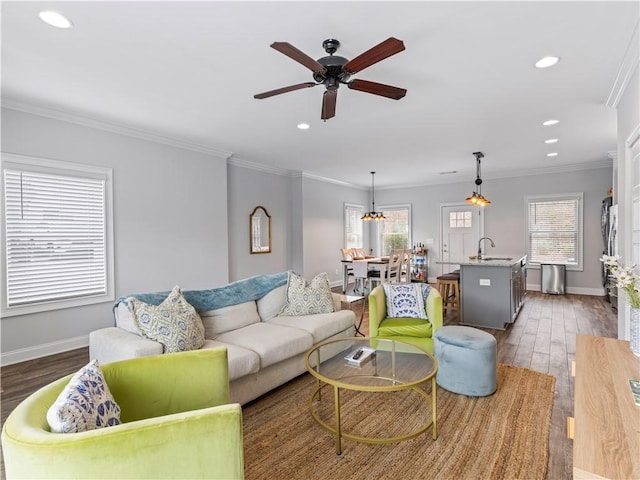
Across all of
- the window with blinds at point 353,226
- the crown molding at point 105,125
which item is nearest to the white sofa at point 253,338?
the crown molding at point 105,125

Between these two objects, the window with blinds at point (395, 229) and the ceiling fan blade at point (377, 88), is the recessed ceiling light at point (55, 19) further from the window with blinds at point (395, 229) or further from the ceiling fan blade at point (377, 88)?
the window with blinds at point (395, 229)

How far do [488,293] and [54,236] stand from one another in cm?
554

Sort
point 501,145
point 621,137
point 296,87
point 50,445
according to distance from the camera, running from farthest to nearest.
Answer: point 501,145 < point 621,137 < point 296,87 < point 50,445

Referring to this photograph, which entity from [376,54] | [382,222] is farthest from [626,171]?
[382,222]

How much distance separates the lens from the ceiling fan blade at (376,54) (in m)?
1.96

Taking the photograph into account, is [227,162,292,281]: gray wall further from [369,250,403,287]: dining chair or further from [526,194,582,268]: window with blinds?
[526,194,582,268]: window with blinds

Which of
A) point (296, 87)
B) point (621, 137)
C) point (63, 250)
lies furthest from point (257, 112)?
point (621, 137)

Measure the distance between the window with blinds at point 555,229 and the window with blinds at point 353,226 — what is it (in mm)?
4055

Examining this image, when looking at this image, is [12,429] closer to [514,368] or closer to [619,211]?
[514,368]

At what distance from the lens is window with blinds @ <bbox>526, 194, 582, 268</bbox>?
23.0ft

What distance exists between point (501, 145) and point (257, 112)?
12.8ft

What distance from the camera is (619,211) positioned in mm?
3281

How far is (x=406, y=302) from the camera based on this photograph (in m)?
3.56

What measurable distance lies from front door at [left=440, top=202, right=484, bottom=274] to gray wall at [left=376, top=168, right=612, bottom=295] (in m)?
0.14
